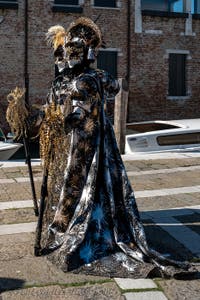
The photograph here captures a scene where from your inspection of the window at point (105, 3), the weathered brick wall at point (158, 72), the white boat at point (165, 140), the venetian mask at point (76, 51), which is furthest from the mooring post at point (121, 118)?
the window at point (105, 3)

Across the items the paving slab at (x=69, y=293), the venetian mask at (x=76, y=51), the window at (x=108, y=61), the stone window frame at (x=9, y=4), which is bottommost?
the paving slab at (x=69, y=293)

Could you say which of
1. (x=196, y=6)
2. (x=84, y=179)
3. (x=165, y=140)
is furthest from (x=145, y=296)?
(x=196, y=6)

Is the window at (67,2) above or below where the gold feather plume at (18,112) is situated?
above

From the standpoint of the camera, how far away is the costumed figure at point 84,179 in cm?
412

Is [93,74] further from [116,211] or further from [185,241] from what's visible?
[185,241]

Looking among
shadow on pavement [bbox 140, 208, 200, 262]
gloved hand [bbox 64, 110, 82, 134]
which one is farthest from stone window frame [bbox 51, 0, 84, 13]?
gloved hand [bbox 64, 110, 82, 134]

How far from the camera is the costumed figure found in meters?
4.12

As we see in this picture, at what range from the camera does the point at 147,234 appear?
203 inches

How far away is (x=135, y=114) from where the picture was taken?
2028 centimetres

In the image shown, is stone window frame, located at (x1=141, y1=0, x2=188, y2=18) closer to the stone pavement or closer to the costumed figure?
the stone pavement

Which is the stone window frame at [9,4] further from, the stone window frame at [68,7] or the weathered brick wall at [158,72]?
the weathered brick wall at [158,72]

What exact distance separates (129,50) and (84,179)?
16.3m

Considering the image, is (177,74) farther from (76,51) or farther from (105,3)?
(76,51)

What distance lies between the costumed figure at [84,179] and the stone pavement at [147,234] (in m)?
0.20
